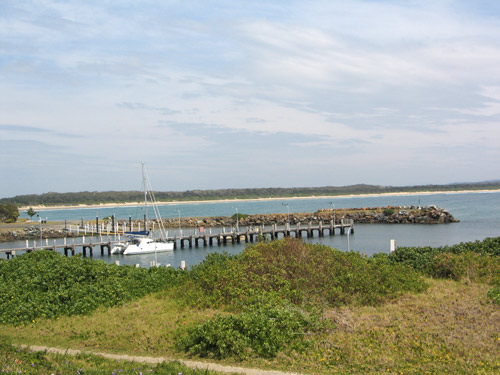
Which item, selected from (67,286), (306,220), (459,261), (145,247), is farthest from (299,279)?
(306,220)

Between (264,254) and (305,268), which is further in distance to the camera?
(264,254)

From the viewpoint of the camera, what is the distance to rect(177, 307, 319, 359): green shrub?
10422 mm

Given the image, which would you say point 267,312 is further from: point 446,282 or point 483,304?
point 446,282

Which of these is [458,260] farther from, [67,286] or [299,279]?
[67,286]

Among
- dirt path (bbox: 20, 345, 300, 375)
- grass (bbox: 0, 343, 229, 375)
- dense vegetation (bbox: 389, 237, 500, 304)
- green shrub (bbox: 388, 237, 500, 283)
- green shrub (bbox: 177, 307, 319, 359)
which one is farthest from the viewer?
green shrub (bbox: 388, 237, 500, 283)

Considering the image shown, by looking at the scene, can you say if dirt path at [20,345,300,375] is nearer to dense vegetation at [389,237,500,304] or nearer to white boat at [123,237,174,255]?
dense vegetation at [389,237,500,304]

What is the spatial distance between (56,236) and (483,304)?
65.4 meters

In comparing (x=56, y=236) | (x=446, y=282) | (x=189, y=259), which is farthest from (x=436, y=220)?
(x=446, y=282)

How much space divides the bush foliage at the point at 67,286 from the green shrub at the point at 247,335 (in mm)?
4834

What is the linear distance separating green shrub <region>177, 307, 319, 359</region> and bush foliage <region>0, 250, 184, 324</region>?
4.83 m

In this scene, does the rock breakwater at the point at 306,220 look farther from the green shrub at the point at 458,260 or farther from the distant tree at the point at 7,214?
the green shrub at the point at 458,260

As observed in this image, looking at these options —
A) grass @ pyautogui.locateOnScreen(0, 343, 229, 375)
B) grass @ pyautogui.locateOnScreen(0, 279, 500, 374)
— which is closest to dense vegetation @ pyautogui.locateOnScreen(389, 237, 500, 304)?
grass @ pyautogui.locateOnScreen(0, 279, 500, 374)

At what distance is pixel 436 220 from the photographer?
76562 mm

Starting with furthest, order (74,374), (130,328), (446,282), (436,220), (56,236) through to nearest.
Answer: (436,220), (56,236), (446,282), (130,328), (74,374)
